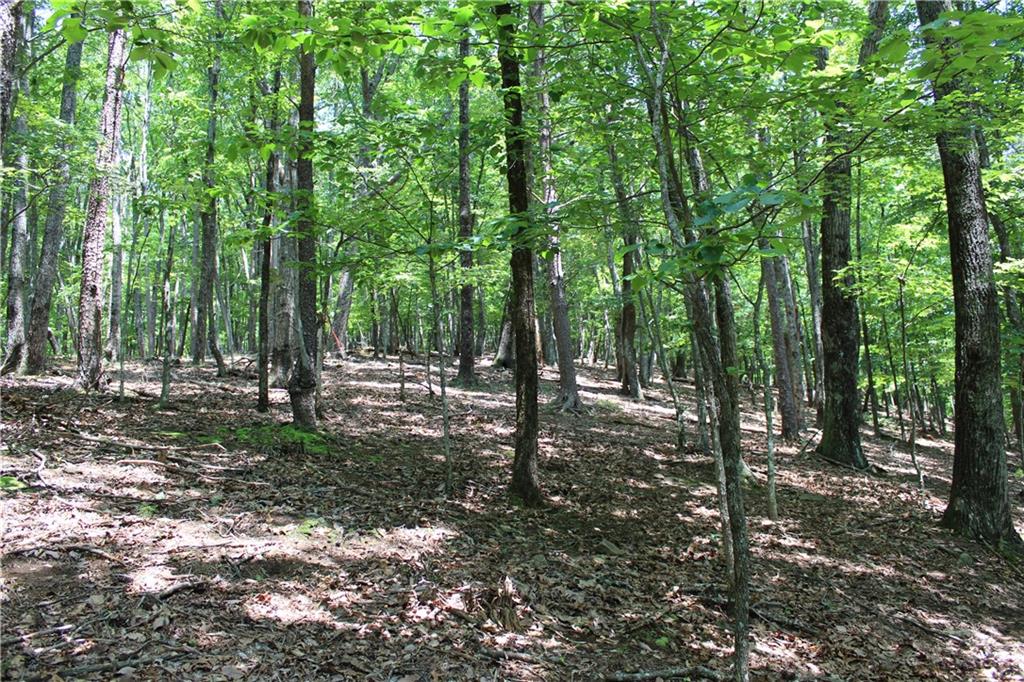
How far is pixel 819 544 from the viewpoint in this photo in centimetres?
687

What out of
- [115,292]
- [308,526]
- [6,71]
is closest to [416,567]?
[308,526]

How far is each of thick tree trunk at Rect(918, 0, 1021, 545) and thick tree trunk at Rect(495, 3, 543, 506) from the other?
16.6ft

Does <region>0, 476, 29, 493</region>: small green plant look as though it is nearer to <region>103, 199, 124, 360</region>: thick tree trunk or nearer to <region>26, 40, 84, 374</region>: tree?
<region>103, 199, 124, 360</region>: thick tree trunk

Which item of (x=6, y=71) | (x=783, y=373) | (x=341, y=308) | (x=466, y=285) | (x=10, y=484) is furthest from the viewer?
(x=341, y=308)

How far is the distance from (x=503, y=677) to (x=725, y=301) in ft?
9.27

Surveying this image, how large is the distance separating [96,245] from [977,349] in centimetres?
1304

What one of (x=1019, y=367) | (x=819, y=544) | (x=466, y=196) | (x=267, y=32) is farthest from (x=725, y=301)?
(x=466, y=196)

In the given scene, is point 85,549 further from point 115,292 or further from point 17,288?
point 17,288

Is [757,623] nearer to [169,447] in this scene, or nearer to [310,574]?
[310,574]

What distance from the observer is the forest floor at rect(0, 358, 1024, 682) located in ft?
11.3

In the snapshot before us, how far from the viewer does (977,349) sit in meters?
6.89

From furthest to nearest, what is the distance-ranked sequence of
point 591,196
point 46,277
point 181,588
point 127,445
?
point 46,277, point 127,445, point 591,196, point 181,588

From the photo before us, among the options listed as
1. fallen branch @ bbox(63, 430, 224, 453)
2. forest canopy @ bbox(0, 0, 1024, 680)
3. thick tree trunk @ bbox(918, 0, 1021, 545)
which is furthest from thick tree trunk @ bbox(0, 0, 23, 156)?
thick tree trunk @ bbox(918, 0, 1021, 545)

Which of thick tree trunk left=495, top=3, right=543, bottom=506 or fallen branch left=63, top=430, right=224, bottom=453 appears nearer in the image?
thick tree trunk left=495, top=3, right=543, bottom=506
